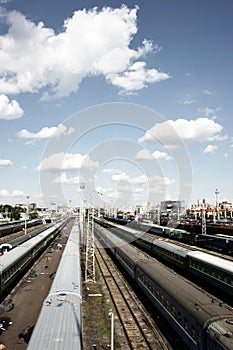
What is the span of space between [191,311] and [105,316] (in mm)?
9731

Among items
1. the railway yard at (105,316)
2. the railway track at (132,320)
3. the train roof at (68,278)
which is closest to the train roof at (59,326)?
the railway yard at (105,316)

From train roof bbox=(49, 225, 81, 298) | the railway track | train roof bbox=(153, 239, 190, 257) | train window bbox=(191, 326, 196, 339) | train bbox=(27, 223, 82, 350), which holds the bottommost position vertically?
the railway track

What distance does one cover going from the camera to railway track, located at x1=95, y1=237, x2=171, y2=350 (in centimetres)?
2002

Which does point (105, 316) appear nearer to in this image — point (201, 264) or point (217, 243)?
point (201, 264)

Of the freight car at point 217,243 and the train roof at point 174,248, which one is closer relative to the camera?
the train roof at point 174,248

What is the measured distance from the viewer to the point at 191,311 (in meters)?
17.3

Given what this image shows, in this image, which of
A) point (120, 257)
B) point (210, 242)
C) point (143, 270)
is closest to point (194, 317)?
point (143, 270)

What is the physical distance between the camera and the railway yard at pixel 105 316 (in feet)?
65.0

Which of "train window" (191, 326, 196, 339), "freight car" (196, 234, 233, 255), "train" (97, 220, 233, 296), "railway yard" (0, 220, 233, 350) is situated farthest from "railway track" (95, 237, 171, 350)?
"freight car" (196, 234, 233, 255)

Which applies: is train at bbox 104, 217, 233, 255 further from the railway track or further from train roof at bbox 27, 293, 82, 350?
A: train roof at bbox 27, 293, 82, 350

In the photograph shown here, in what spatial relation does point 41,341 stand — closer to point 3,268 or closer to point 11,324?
point 11,324

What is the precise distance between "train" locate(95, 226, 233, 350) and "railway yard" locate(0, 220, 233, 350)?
19 cm

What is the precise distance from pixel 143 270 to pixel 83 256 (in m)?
25.8

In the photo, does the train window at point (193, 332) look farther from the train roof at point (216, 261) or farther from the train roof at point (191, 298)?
the train roof at point (216, 261)
